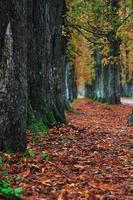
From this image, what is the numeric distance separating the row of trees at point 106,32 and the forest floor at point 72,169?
8910mm

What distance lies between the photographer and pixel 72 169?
8.01m

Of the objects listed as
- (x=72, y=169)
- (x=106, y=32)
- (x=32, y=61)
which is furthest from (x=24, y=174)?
(x=106, y=32)

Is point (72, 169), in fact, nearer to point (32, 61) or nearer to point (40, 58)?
point (32, 61)

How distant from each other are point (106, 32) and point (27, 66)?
46.2ft

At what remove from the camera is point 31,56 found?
1301 cm

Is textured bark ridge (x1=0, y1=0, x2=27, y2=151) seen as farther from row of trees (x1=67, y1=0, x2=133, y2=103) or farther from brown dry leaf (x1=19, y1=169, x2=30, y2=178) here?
row of trees (x1=67, y1=0, x2=133, y2=103)

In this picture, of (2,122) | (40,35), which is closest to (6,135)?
(2,122)

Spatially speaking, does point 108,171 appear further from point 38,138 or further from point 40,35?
point 40,35

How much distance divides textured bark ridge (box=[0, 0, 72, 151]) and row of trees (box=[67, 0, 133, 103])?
15.0 ft

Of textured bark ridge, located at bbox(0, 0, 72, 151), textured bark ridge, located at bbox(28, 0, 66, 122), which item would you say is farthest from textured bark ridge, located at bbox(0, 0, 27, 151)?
textured bark ridge, located at bbox(28, 0, 66, 122)

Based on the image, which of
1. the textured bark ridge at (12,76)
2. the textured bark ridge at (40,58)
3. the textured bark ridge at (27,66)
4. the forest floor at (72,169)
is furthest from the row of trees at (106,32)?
the textured bark ridge at (12,76)

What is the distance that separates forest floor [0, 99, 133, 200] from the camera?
6500 mm

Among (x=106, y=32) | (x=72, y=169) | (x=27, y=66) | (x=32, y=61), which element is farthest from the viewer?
(x=106, y=32)

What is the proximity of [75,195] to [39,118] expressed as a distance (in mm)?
6564
